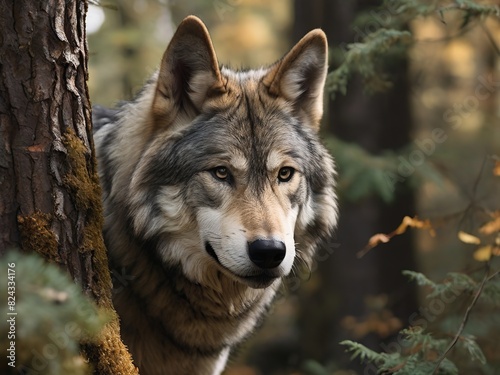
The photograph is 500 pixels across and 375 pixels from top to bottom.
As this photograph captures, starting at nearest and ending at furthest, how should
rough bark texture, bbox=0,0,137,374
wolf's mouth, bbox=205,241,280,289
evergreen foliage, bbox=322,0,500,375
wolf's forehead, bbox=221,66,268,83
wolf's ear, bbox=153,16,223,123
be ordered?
rough bark texture, bbox=0,0,137,374 < wolf's mouth, bbox=205,241,280,289 < evergreen foliage, bbox=322,0,500,375 < wolf's ear, bbox=153,16,223,123 < wolf's forehead, bbox=221,66,268,83

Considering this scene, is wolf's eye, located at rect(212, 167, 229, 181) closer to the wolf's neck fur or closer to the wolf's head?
the wolf's head

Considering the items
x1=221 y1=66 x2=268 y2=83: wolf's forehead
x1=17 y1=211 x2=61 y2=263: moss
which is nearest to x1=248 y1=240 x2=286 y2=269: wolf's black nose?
x1=17 y1=211 x2=61 y2=263: moss

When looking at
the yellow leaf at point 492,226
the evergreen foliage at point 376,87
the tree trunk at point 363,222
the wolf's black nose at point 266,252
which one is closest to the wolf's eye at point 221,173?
the wolf's black nose at point 266,252

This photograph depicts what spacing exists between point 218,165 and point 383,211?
541cm

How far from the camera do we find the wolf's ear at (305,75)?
4145mm

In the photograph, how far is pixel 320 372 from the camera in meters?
5.62

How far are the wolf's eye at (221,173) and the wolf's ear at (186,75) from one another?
0.46m

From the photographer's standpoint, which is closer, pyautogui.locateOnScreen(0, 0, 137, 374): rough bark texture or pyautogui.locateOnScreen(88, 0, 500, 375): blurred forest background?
pyautogui.locateOnScreen(0, 0, 137, 374): rough bark texture

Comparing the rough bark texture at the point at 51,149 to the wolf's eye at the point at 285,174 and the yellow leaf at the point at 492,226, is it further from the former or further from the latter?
the yellow leaf at the point at 492,226

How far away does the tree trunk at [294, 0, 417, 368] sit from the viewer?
8.55m

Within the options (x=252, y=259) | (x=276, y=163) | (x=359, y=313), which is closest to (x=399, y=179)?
(x=359, y=313)

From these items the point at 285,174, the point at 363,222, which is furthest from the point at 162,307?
the point at 363,222

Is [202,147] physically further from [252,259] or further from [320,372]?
[320,372]

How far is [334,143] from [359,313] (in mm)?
2787
